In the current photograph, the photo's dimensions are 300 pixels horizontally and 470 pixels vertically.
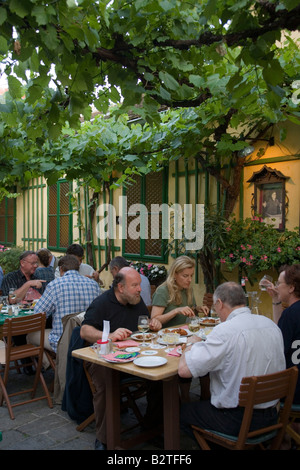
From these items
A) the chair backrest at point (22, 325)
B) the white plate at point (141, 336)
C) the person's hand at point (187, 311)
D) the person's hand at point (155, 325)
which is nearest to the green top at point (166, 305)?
the person's hand at point (187, 311)

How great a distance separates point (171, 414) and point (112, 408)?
1.86ft

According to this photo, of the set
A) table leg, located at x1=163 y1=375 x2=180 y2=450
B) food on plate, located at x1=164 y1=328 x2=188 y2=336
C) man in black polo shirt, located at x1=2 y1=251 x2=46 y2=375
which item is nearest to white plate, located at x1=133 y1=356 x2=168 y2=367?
table leg, located at x1=163 y1=375 x2=180 y2=450

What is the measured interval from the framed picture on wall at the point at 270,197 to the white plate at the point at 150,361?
3510mm

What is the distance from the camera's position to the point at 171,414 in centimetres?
325

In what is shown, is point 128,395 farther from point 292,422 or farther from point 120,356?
point 292,422

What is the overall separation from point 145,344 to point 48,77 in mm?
2302

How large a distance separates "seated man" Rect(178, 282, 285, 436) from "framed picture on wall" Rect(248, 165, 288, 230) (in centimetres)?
344

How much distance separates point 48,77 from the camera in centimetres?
308

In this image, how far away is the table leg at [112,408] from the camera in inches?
140

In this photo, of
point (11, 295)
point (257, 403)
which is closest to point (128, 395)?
point (257, 403)

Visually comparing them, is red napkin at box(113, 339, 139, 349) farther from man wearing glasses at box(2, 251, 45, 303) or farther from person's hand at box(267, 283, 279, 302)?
man wearing glasses at box(2, 251, 45, 303)

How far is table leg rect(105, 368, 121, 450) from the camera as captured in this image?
357 centimetres

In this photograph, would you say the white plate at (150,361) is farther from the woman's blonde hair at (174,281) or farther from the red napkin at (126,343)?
the woman's blonde hair at (174,281)
